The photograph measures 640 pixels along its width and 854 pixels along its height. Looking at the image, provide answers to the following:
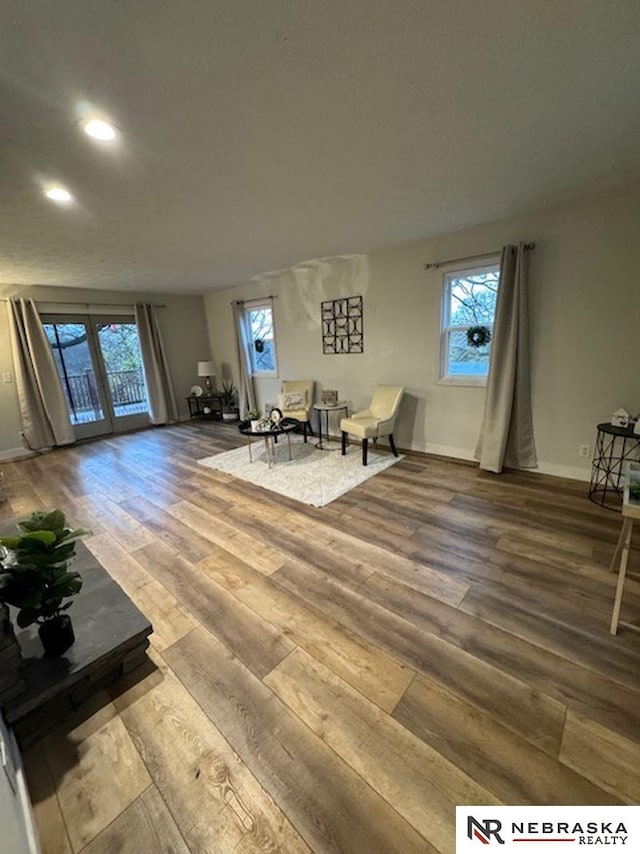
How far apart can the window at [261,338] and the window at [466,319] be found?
2.83m

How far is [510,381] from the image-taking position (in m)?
3.20

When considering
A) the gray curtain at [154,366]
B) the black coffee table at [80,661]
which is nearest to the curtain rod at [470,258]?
the black coffee table at [80,661]

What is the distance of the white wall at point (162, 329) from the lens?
15.5ft

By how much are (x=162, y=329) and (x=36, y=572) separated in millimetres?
5910

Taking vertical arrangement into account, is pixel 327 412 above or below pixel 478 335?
below

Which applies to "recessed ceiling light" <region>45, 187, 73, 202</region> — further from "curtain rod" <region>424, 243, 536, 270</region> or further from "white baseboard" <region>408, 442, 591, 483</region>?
"white baseboard" <region>408, 442, 591, 483</region>

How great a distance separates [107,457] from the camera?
15.1ft

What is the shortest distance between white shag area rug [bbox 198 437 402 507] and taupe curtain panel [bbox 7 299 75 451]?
2.67 meters

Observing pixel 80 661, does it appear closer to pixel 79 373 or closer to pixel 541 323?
pixel 541 323

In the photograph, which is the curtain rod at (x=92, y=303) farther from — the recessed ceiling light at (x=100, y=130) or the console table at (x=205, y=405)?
the recessed ceiling light at (x=100, y=130)

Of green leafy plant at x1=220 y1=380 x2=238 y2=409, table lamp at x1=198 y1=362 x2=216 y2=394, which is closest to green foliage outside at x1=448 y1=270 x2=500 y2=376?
green leafy plant at x1=220 y1=380 x2=238 y2=409

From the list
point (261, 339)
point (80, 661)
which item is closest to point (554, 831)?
point (80, 661)

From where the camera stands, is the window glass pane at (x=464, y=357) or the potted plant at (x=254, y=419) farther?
the potted plant at (x=254, y=419)

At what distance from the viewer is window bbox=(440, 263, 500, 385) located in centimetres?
344
